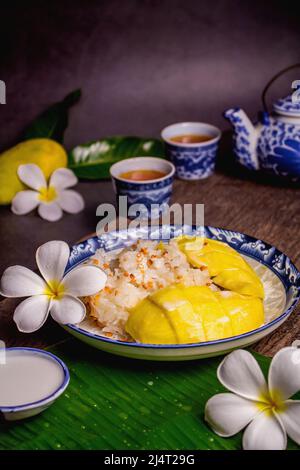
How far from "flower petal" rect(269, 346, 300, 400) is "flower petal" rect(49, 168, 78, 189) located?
4.16 feet

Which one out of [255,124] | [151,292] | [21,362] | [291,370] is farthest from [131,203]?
[291,370]

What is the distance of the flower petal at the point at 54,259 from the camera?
1.22 m

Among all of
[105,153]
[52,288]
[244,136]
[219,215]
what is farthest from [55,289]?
[105,153]

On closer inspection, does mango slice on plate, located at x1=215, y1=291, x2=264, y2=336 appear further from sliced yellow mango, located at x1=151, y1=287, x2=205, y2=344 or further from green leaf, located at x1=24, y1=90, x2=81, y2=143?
green leaf, located at x1=24, y1=90, x2=81, y2=143

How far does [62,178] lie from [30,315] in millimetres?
1009

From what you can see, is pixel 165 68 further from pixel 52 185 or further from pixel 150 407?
pixel 150 407

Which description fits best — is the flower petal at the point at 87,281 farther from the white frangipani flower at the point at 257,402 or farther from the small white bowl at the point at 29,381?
the white frangipani flower at the point at 257,402

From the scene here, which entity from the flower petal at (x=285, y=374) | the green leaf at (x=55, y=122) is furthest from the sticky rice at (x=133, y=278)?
the green leaf at (x=55, y=122)

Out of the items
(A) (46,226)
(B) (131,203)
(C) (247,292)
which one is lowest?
(A) (46,226)

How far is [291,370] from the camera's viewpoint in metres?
1.01

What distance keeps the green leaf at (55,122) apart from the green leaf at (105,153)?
12 cm

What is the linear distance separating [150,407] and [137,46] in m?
2.03

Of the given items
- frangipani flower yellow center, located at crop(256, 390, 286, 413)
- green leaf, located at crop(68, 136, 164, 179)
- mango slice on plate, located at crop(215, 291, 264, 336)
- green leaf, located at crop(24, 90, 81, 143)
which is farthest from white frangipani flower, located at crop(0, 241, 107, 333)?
green leaf, located at crop(24, 90, 81, 143)
